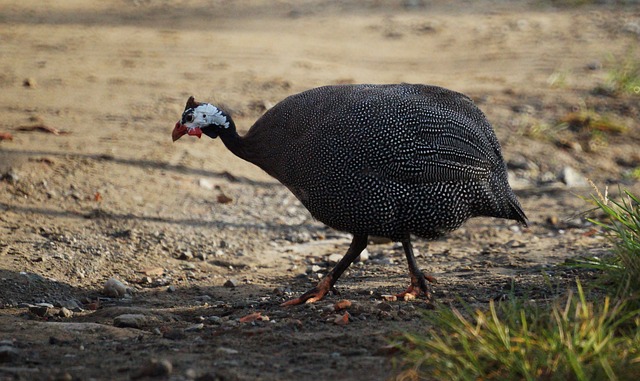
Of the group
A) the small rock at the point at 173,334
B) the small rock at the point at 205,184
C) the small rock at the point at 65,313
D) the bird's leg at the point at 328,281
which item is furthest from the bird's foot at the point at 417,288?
the small rock at the point at 205,184

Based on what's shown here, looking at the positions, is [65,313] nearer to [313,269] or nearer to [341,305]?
[341,305]

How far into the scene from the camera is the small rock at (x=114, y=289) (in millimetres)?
4984

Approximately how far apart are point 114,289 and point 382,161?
1.60 metres

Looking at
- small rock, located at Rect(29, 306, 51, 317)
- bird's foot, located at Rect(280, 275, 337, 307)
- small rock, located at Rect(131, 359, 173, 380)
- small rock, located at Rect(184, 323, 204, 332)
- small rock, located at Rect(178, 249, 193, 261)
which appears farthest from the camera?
small rock, located at Rect(178, 249, 193, 261)

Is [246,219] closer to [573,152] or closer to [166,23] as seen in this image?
[573,152]

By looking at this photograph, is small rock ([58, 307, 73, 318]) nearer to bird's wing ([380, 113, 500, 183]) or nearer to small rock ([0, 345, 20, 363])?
small rock ([0, 345, 20, 363])

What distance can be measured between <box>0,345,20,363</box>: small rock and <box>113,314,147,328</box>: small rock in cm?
70

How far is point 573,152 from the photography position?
7.91m

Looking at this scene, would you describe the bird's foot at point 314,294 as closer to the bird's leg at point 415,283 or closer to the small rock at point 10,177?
the bird's leg at point 415,283

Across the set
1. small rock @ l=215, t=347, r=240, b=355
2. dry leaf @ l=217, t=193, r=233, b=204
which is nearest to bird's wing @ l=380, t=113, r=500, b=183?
small rock @ l=215, t=347, r=240, b=355

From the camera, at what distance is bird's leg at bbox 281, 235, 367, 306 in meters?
4.73

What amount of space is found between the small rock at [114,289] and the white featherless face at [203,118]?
911 mm

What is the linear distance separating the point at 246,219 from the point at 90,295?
1.66 m

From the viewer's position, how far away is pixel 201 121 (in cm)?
500
